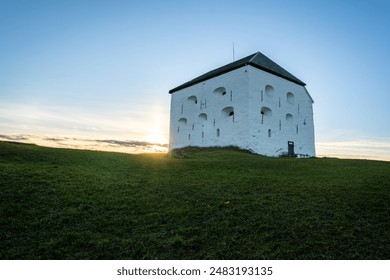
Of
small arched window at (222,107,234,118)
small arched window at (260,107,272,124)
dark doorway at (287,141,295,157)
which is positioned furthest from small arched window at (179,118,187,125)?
dark doorway at (287,141,295,157)

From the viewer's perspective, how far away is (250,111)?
26609 millimetres

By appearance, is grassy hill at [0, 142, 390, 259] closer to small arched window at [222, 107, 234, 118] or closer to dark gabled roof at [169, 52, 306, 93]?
small arched window at [222, 107, 234, 118]

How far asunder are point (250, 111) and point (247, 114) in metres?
0.43

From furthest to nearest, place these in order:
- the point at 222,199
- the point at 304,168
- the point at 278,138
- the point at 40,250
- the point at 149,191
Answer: the point at 278,138 < the point at 304,168 < the point at 149,191 < the point at 222,199 < the point at 40,250

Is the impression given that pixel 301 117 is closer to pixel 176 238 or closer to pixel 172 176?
pixel 172 176

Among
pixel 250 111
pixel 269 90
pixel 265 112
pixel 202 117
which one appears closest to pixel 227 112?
pixel 202 117

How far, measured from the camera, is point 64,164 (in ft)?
45.2

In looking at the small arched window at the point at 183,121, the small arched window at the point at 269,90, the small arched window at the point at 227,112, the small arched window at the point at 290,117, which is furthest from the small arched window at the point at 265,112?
the small arched window at the point at 183,121

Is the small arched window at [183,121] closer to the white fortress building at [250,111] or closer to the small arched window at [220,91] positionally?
the white fortress building at [250,111]

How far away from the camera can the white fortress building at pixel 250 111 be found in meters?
27.1

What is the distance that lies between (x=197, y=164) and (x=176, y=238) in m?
10.00

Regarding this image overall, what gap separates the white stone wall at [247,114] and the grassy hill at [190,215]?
14.7 metres

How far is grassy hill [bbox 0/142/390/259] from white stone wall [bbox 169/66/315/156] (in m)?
14.7
